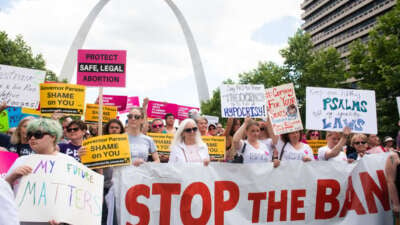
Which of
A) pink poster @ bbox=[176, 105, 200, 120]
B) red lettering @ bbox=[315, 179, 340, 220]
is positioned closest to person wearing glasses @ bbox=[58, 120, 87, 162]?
red lettering @ bbox=[315, 179, 340, 220]

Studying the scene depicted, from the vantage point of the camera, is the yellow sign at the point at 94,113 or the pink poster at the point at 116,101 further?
the pink poster at the point at 116,101

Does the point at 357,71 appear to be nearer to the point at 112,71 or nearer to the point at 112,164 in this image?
the point at 112,71

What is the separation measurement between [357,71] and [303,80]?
29.5ft

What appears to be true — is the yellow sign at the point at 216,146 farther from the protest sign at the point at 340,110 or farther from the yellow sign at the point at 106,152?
the yellow sign at the point at 106,152

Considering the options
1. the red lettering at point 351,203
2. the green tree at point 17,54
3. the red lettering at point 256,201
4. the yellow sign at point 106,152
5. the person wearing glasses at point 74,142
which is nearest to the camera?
the yellow sign at point 106,152

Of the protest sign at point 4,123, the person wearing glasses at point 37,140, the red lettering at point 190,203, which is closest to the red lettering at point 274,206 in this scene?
the red lettering at point 190,203

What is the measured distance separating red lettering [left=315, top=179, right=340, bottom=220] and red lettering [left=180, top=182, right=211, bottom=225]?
1713 millimetres

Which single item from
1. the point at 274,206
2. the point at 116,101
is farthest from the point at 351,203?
the point at 116,101

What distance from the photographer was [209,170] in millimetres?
5359

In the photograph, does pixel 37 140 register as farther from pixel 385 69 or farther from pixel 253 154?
pixel 385 69

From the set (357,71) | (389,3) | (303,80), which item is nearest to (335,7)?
(389,3)

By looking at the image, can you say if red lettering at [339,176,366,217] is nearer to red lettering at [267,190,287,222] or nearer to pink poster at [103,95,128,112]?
red lettering at [267,190,287,222]

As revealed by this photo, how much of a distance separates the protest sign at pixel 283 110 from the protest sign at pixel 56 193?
3.17m

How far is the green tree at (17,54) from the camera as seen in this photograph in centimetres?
3275
